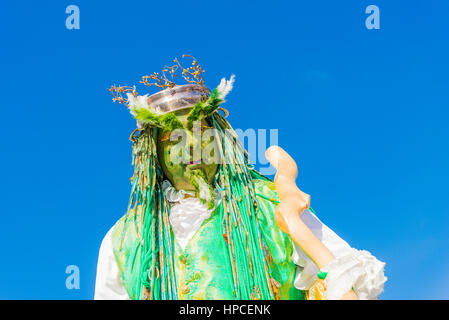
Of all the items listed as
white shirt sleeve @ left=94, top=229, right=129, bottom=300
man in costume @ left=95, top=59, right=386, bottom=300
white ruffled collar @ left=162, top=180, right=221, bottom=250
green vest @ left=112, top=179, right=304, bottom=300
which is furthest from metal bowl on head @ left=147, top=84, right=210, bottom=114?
white shirt sleeve @ left=94, top=229, right=129, bottom=300

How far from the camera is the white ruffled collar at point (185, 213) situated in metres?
2.51

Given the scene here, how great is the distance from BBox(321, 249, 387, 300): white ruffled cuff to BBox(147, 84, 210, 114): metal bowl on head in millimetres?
1013

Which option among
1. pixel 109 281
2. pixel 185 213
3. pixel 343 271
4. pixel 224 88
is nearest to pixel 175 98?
pixel 224 88

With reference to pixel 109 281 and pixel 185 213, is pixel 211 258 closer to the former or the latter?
pixel 185 213

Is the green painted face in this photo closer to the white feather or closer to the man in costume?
the man in costume

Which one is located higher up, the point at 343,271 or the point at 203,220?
the point at 203,220

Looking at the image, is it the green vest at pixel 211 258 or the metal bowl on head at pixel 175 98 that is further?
the metal bowl on head at pixel 175 98

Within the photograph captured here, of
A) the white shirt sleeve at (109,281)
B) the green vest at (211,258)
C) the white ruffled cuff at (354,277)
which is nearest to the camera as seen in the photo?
the white ruffled cuff at (354,277)

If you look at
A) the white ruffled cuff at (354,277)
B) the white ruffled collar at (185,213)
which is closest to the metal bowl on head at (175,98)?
the white ruffled collar at (185,213)

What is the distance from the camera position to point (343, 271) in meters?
2.04

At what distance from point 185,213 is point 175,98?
0.55 m

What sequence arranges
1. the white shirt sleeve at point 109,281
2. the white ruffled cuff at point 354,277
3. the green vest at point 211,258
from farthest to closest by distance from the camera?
the white shirt sleeve at point 109,281 < the green vest at point 211,258 < the white ruffled cuff at point 354,277

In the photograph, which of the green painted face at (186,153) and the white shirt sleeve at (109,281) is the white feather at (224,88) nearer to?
the green painted face at (186,153)

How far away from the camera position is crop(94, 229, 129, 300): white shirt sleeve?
2453mm
